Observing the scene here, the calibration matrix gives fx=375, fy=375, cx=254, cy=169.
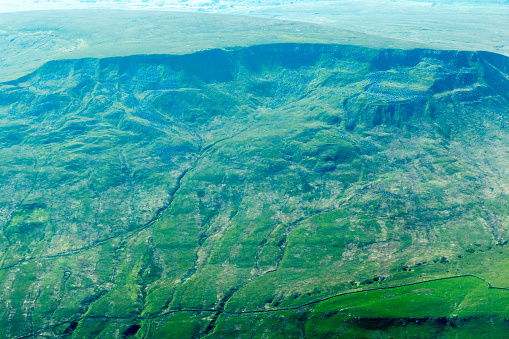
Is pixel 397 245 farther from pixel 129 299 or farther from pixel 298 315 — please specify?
pixel 129 299

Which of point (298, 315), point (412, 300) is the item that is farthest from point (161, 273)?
point (412, 300)

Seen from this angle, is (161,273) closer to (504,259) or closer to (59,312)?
(59,312)

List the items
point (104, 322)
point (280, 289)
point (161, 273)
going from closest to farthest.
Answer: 1. point (104, 322)
2. point (280, 289)
3. point (161, 273)

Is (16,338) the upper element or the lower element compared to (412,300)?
lower

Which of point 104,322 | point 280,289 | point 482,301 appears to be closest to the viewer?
point 482,301

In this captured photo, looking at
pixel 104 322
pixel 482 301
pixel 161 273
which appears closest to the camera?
pixel 482 301

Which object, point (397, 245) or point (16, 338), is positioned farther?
point (397, 245)

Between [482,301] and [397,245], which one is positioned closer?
[482,301]

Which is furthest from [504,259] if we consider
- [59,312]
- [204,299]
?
[59,312]

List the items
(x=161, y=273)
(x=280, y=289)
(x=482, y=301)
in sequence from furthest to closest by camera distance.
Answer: (x=161, y=273) < (x=280, y=289) < (x=482, y=301)
